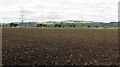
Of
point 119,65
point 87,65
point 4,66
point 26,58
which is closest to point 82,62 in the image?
point 87,65

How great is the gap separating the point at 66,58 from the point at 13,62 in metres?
3.91

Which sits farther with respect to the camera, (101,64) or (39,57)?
(39,57)

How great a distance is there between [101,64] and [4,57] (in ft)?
20.8

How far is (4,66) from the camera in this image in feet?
49.4

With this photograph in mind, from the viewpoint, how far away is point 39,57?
18719mm

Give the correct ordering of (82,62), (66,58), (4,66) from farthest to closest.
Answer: (66,58), (82,62), (4,66)

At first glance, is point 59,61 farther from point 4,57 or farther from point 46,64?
point 4,57

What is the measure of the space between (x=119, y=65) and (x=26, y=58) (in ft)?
19.7

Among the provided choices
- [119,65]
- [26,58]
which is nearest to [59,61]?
[26,58]

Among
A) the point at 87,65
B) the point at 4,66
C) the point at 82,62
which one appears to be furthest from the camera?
the point at 82,62

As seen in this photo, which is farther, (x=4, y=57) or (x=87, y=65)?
(x=4, y=57)

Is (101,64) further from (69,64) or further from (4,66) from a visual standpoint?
(4,66)

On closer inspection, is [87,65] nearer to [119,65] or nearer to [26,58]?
[119,65]

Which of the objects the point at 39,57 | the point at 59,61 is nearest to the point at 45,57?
the point at 39,57
